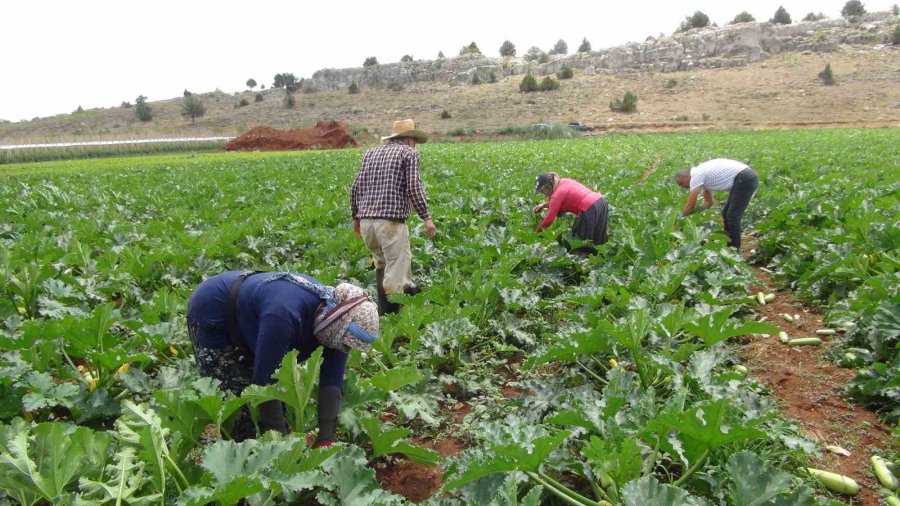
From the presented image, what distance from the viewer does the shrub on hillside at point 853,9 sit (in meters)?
100

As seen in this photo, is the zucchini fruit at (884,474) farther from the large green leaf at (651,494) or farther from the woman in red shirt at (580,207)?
the woman in red shirt at (580,207)

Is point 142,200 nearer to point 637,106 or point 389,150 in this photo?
point 389,150

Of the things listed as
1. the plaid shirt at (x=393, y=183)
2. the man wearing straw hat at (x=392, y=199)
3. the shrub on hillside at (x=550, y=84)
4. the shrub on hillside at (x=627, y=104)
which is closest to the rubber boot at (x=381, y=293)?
the man wearing straw hat at (x=392, y=199)

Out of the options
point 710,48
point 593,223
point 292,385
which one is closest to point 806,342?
point 593,223

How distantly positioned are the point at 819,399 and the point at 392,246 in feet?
→ 12.5

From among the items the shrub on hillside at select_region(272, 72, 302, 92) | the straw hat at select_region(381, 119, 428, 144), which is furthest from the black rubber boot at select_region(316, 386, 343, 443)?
the shrub on hillside at select_region(272, 72, 302, 92)

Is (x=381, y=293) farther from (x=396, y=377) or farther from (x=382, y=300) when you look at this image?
(x=396, y=377)

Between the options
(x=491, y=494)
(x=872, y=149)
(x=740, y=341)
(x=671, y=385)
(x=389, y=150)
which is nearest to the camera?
(x=491, y=494)

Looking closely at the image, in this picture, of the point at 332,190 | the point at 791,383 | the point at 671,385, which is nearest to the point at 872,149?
the point at 332,190

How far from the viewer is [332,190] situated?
554 inches

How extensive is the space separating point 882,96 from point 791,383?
6398 centimetres

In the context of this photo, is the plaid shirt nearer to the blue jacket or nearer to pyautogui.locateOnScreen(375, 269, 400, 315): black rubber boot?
pyautogui.locateOnScreen(375, 269, 400, 315): black rubber boot

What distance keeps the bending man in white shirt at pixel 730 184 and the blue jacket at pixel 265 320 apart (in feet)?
20.7

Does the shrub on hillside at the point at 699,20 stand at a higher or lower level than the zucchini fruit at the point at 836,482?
higher
